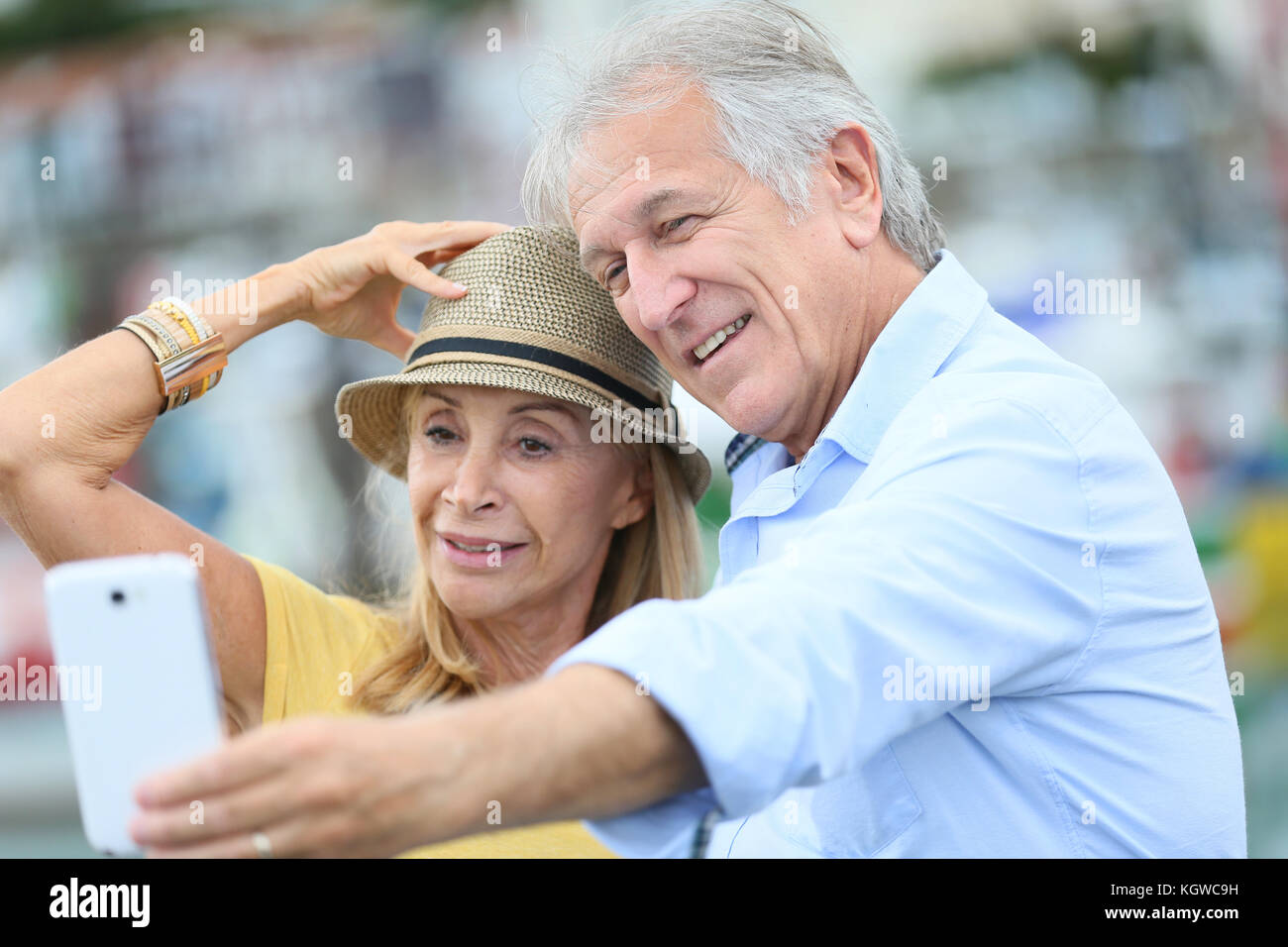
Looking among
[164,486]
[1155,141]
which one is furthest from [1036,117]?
[164,486]

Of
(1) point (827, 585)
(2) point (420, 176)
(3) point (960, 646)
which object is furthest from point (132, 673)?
(2) point (420, 176)

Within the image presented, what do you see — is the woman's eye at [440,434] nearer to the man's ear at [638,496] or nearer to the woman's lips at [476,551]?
the woman's lips at [476,551]

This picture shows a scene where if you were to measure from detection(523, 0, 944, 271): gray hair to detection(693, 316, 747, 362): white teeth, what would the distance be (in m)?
0.18

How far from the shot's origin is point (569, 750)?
110 centimetres

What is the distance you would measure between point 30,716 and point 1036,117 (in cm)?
742

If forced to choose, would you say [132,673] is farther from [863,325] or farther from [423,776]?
[863,325]

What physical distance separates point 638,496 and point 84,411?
1136mm

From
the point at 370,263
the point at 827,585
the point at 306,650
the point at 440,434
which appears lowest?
the point at 306,650

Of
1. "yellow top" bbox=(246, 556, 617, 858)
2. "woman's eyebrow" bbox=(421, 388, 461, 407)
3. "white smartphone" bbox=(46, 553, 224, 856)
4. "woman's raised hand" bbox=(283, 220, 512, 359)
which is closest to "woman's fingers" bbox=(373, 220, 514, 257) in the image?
"woman's raised hand" bbox=(283, 220, 512, 359)

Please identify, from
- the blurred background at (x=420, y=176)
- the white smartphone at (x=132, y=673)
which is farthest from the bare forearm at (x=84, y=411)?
the blurred background at (x=420, y=176)

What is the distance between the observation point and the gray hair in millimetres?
2002

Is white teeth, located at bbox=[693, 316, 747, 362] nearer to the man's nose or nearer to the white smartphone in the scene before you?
the man's nose

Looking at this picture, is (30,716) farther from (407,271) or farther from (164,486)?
(407,271)

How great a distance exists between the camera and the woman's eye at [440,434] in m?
2.60
